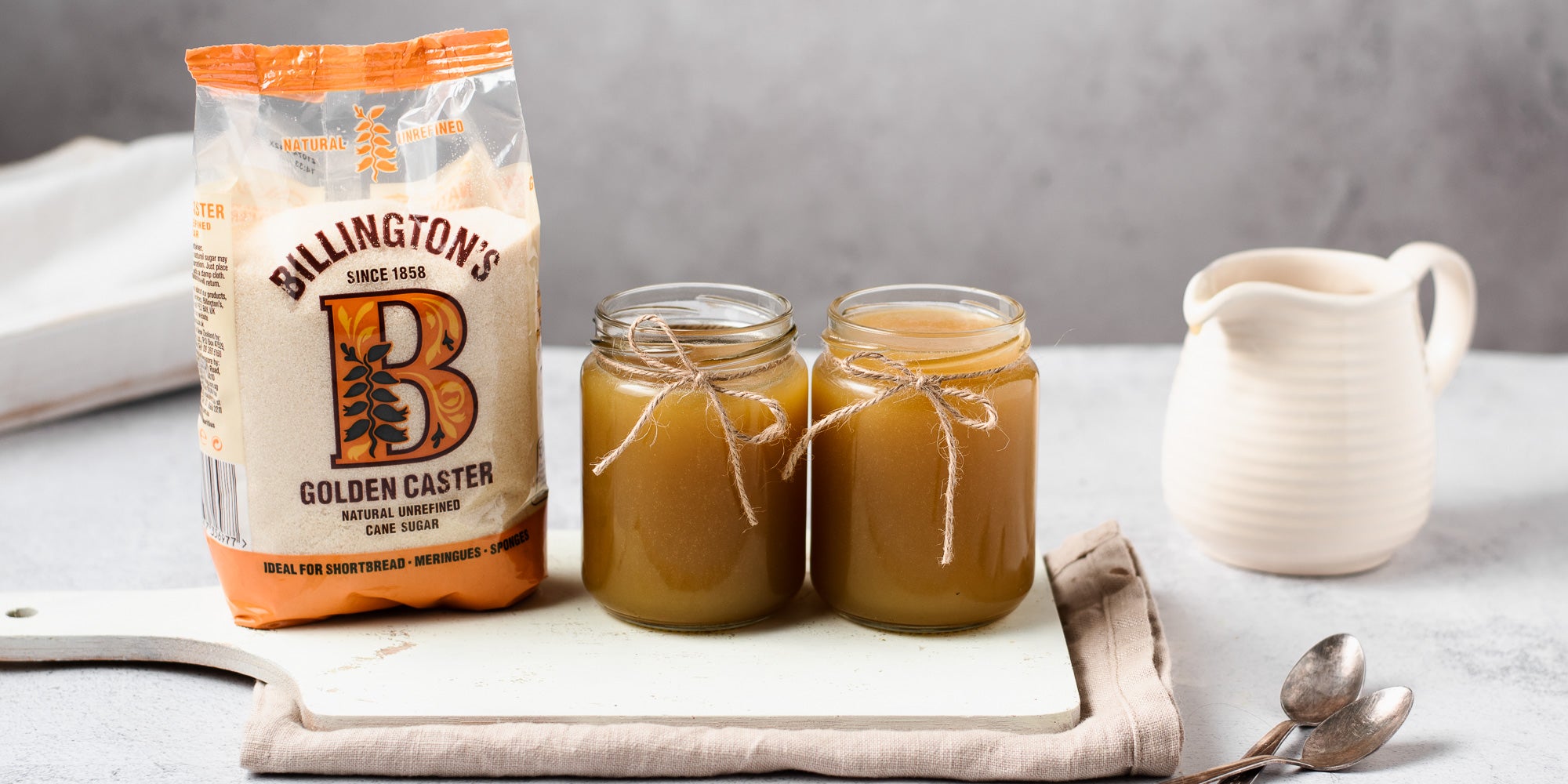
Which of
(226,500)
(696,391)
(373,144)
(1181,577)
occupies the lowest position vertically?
(1181,577)

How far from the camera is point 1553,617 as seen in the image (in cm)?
115

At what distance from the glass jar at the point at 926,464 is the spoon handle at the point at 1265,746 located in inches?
8.2

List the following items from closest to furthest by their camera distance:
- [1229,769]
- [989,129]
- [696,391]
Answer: [1229,769]
[696,391]
[989,129]

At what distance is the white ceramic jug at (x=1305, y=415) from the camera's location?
1.15 m

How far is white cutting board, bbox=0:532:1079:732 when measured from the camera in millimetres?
937

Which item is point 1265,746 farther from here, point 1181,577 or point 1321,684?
point 1181,577

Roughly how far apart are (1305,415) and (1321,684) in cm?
25

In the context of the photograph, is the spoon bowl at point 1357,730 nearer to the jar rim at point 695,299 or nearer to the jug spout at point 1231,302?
the jug spout at point 1231,302

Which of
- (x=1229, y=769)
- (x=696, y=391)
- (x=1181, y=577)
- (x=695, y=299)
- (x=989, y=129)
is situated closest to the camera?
(x=1229, y=769)

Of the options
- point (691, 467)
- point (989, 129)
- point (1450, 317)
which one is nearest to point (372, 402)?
point (691, 467)

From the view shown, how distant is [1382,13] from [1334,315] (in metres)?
1.32

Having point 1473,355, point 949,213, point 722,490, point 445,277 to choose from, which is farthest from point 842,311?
point 949,213

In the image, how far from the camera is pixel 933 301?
1.08 m

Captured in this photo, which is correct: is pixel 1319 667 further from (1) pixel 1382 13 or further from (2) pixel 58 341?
(1) pixel 1382 13
